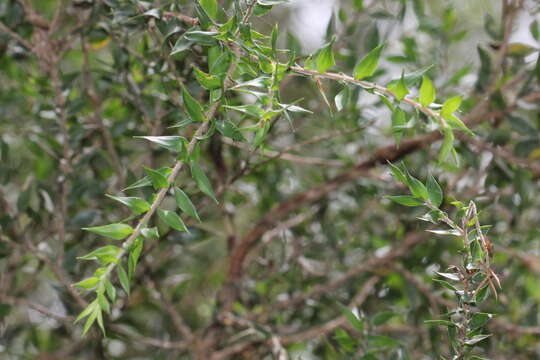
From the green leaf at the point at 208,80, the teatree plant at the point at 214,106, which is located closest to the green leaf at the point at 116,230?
the teatree plant at the point at 214,106

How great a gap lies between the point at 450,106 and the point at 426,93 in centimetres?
2

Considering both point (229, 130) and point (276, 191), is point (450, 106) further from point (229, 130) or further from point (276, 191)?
point (276, 191)

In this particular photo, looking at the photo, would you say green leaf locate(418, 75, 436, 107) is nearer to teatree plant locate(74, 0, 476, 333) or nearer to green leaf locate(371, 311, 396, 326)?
teatree plant locate(74, 0, 476, 333)

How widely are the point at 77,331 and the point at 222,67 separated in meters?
0.60

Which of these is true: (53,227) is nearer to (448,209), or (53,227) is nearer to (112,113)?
(112,113)

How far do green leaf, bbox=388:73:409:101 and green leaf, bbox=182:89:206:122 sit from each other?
148 millimetres

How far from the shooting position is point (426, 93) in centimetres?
43

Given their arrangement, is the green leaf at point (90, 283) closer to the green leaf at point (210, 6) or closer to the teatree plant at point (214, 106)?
the teatree plant at point (214, 106)

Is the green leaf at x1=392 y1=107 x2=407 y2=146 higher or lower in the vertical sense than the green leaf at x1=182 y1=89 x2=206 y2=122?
lower

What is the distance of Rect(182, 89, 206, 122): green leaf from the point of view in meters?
0.39

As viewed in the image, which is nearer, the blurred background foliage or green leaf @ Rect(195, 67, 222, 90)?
green leaf @ Rect(195, 67, 222, 90)

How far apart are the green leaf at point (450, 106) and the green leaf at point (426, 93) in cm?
1

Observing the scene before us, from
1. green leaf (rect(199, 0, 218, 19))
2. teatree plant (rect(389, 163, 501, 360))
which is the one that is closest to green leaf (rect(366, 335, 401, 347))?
teatree plant (rect(389, 163, 501, 360))

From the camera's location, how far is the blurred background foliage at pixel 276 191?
0.62 meters
